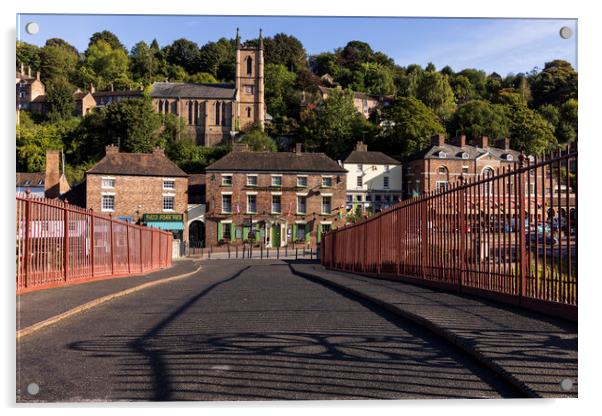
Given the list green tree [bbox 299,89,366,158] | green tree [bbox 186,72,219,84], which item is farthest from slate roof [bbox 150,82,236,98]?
green tree [bbox 299,89,366,158]

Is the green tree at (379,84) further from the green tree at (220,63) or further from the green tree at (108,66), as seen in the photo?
the green tree at (108,66)

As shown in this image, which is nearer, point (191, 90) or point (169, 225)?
point (169, 225)

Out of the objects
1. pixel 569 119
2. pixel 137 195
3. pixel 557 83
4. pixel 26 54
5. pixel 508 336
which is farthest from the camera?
pixel 137 195

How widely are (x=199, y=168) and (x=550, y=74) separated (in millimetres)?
57357

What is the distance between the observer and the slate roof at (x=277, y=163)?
59594mm

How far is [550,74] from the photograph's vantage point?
26.6 feet

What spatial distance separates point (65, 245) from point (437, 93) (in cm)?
3377

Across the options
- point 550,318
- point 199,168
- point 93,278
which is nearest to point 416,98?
point 199,168

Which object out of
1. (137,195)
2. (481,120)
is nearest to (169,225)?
(137,195)

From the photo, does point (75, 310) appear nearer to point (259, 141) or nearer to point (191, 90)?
point (259, 141)

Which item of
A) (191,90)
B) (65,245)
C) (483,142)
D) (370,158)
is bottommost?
(65,245)

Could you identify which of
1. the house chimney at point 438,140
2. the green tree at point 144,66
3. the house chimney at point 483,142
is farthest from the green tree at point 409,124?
the green tree at point 144,66

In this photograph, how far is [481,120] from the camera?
36.4 m

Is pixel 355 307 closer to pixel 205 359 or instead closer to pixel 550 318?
pixel 550 318
